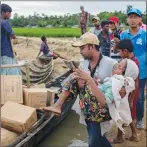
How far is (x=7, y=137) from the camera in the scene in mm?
3873

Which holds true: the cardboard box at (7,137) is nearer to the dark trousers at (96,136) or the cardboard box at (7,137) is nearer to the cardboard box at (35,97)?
the cardboard box at (35,97)

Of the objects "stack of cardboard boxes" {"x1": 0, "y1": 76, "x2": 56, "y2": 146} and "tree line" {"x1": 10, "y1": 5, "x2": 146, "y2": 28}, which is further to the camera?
"tree line" {"x1": 10, "y1": 5, "x2": 146, "y2": 28}

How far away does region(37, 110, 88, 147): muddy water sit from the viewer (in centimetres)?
518

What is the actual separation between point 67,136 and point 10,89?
1.51 metres

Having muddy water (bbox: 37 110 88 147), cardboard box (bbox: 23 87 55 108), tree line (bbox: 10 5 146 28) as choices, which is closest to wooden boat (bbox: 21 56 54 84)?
muddy water (bbox: 37 110 88 147)

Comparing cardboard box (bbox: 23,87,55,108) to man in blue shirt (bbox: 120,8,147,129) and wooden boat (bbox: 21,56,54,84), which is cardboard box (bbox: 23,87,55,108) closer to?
man in blue shirt (bbox: 120,8,147,129)

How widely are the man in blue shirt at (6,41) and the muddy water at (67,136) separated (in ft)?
4.21

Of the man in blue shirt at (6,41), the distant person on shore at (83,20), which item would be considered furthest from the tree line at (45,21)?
the man in blue shirt at (6,41)

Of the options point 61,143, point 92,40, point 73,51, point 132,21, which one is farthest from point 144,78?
point 73,51

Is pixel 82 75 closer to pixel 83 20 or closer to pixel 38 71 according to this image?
pixel 38 71

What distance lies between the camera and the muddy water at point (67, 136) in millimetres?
5184

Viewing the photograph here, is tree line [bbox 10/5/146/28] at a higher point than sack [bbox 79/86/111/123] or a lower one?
higher

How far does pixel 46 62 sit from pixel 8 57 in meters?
4.67

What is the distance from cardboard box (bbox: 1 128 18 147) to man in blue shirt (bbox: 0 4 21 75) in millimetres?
1541
